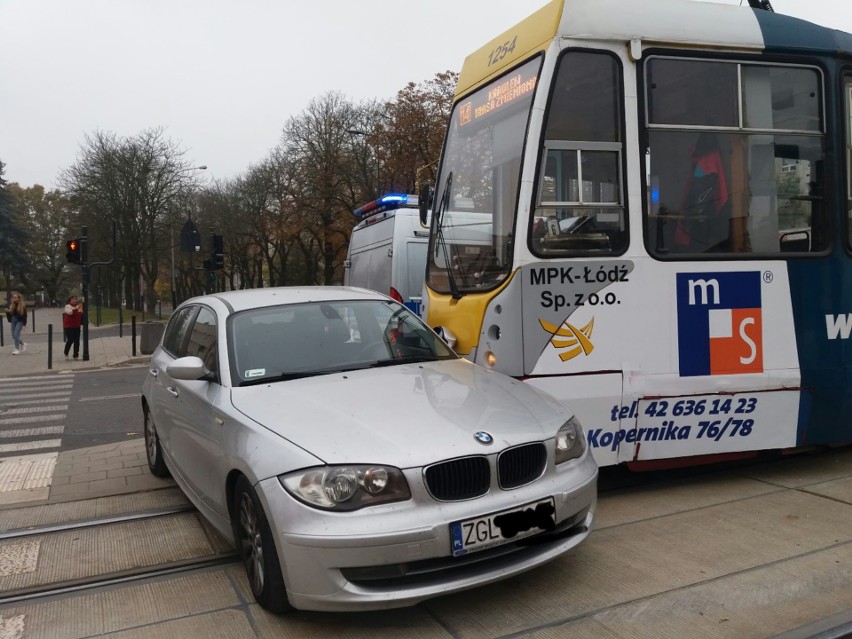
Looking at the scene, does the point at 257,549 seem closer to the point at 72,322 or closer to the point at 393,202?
the point at 393,202

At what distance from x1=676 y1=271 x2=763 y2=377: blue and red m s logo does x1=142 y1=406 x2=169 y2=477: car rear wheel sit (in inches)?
162

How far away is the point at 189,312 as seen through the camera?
229 inches

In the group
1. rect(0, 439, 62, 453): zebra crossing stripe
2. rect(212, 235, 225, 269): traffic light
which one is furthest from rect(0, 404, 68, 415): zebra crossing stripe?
rect(212, 235, 225, 269): traffic light

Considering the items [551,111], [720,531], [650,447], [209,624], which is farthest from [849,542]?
[209,624]

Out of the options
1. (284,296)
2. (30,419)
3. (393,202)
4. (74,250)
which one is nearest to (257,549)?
(284,296)

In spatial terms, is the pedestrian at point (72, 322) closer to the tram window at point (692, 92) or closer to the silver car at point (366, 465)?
the silver car at point (366, 465)

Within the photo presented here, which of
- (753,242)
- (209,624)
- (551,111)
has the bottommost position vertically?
(209,624)

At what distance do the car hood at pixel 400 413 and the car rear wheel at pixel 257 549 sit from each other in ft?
1.25

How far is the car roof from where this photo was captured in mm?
4996

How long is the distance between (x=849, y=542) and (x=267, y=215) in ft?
142

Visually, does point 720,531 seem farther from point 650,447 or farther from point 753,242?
point 753,242

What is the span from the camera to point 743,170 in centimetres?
532

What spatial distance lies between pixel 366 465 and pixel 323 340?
59.8 inches

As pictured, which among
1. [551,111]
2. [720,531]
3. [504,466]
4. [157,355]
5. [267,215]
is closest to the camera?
[504,466]
